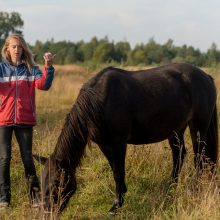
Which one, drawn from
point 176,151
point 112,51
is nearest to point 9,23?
point 112,51

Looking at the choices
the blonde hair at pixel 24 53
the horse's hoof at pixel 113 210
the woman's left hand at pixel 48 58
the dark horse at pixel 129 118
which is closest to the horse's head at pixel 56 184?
the dark horse at pixel 129 118

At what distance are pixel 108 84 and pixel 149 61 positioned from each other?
46.2 m

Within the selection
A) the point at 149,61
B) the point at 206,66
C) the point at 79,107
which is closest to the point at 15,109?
the point at 79,107

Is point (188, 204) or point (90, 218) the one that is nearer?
point (188, 204)

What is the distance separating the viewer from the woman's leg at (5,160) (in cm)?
449

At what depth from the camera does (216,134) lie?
5477mm

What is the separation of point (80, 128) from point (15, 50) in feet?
3.94

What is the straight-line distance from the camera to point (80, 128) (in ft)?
13.7

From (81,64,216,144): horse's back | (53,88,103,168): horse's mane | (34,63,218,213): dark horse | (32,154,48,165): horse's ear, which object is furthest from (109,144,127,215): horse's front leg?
(32,154,48,165): horse's ear

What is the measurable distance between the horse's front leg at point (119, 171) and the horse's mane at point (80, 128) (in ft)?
1.24

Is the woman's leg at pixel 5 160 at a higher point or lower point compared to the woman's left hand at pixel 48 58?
lower

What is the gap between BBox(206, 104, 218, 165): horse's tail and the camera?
5.34m

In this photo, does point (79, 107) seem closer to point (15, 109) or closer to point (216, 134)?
point (15, 109)

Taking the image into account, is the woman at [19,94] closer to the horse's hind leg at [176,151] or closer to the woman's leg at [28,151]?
the woman's leg at [28,151]
